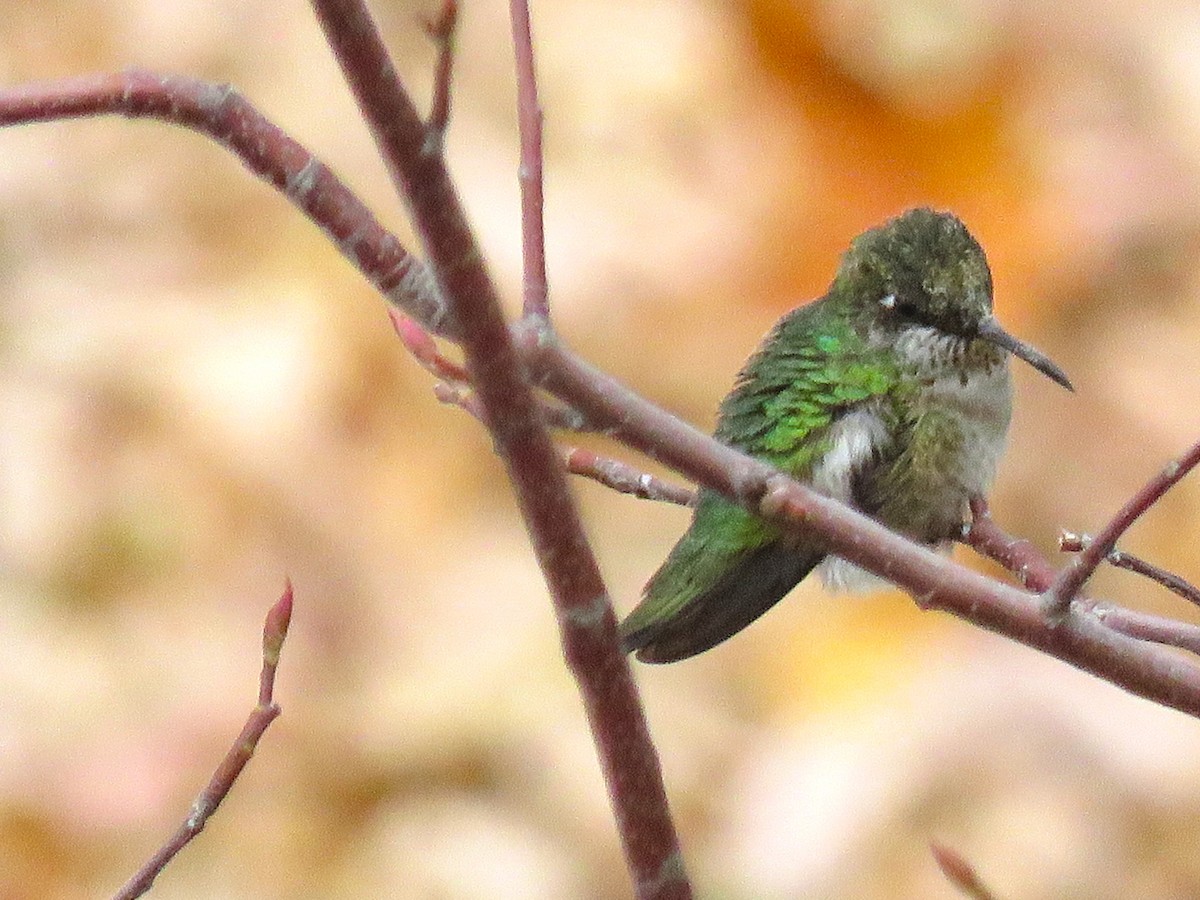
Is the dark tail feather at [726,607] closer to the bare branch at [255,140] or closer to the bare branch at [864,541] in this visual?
the bare branch at [864,541]

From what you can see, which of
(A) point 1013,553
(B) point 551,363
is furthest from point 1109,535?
(A) point 1013,553

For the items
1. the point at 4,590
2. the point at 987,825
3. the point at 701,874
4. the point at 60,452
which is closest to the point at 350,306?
the point at 60,452

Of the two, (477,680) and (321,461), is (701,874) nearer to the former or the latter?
(477,680)

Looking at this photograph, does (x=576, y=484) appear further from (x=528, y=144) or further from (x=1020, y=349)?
(x=528, y=144)

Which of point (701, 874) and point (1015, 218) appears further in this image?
point (1015, 218)

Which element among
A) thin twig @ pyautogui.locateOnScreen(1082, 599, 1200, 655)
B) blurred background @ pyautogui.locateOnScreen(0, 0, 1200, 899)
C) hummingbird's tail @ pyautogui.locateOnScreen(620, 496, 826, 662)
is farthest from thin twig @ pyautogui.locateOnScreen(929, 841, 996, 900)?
blurred background @ pyautogui.locateOnScreen(0, 0, 1200, 899)

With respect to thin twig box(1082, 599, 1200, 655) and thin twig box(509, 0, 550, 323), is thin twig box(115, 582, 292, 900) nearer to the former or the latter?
thin twig box(509, 0, 550, 323)
